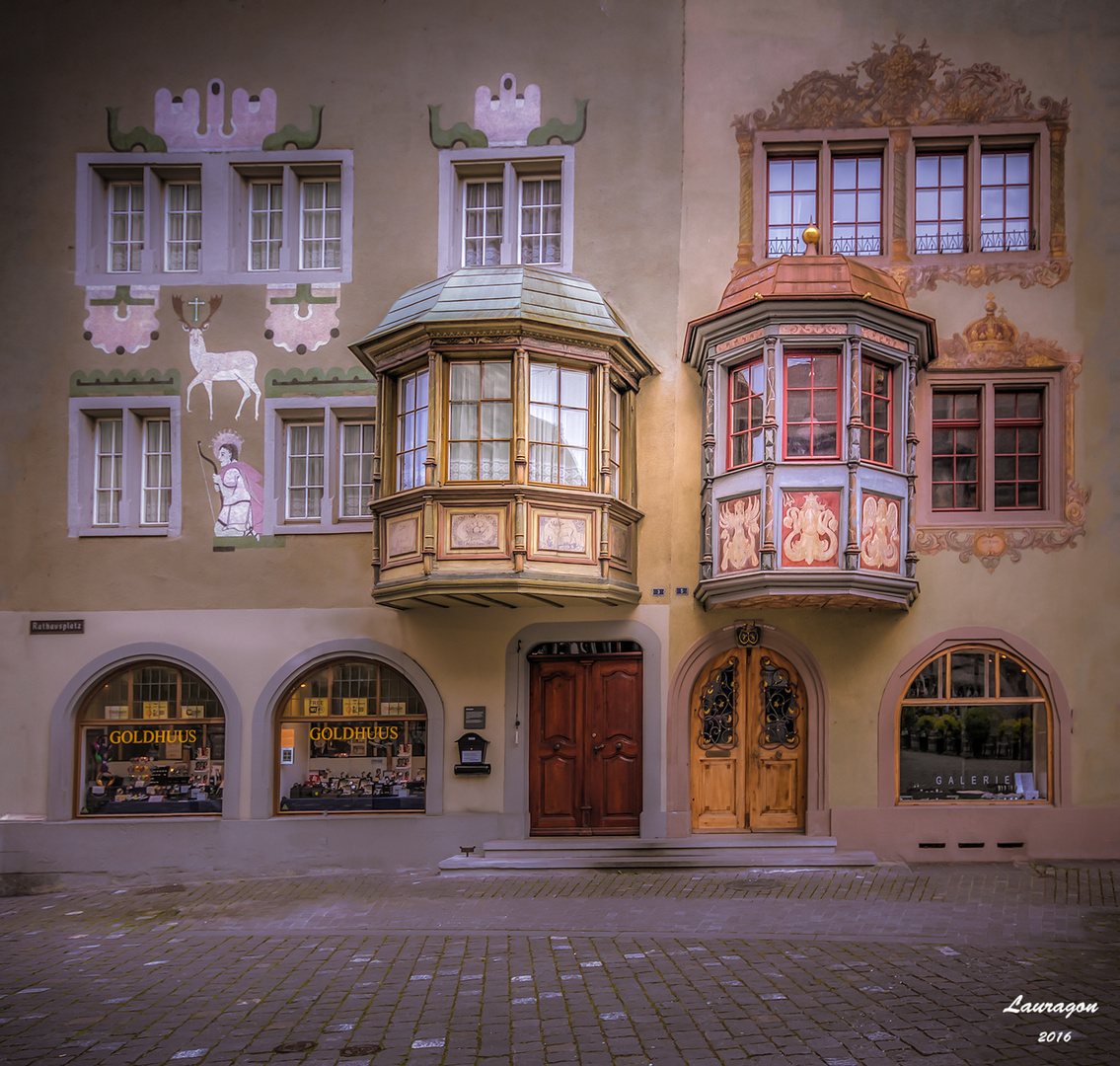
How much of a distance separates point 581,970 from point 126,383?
922 centimetres

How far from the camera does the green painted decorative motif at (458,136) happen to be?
12883 mm

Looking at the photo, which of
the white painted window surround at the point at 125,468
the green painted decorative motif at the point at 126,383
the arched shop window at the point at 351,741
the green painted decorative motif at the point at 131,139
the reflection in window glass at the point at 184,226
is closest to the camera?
the arched shop window at the point at 351,741

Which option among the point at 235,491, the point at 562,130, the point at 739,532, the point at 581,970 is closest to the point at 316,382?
the point at 235,491

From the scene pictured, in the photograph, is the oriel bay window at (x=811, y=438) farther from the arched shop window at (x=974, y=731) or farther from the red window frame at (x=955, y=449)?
the arched shop window at (x=974, y=731)

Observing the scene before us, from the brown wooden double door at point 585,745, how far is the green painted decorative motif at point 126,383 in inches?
229

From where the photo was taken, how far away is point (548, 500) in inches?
441

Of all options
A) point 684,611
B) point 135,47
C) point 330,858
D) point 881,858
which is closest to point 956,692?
point 881,858

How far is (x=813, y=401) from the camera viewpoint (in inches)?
451

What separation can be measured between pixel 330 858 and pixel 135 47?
34.8 feet

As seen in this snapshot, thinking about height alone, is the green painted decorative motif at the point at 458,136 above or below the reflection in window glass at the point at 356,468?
above

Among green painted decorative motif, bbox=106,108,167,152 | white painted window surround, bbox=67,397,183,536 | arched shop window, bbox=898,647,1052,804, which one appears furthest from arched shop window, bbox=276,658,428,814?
green painted decorative motif, bbox=106,108,167,152

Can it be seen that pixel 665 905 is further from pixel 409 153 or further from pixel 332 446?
pixel 409 153

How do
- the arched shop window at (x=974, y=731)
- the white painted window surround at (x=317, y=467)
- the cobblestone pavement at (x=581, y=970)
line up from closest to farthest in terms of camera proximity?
the cobblestone pavement at (x=581, y=970) → the arched shop window at (x=974, y=731) → the white painted window surround at (x=317, y=467)

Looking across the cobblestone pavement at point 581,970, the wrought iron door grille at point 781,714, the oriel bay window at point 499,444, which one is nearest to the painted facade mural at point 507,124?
the oriel bay window at point 499,444
